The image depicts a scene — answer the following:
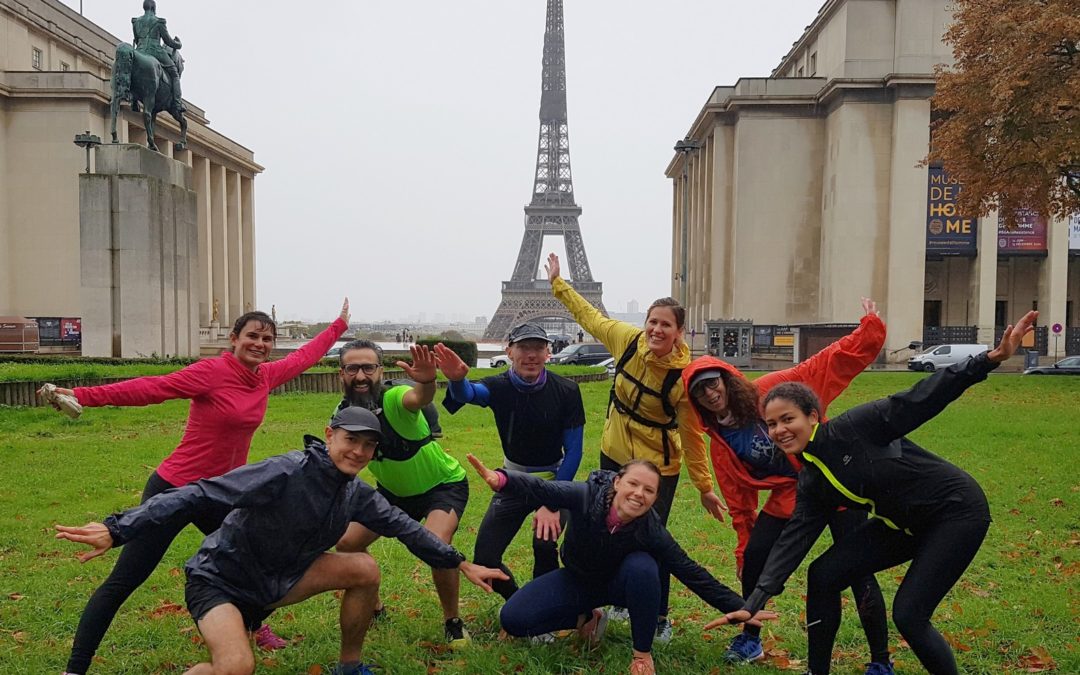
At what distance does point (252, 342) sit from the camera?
4.62 m

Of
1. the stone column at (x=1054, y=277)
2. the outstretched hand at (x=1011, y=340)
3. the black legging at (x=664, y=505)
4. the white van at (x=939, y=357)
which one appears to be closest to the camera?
the outstretched hand at (x=1011, y=340)

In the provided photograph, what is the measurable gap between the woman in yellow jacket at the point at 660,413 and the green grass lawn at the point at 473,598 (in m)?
0.94

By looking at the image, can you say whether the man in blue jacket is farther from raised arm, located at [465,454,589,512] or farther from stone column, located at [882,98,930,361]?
stone column, located at [882,98,930,361]

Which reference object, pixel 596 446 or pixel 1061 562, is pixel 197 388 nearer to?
pixel 1061 562

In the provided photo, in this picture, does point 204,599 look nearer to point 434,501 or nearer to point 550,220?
point 434,501

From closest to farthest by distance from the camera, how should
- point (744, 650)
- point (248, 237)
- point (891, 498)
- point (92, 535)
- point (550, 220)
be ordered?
point (92, 535) → point (891, 498) → point (744, 650) → point (248, 237) → point (550, 220)

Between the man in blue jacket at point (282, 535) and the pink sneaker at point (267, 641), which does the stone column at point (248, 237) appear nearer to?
the pink sneaker at point (267, 641)

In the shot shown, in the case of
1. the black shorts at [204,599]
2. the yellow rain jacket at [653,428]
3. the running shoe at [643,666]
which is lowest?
the running shoe at [643,666]

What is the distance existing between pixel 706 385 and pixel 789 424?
689mm

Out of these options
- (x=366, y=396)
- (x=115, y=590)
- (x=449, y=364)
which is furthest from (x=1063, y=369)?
(x=115, y=590)


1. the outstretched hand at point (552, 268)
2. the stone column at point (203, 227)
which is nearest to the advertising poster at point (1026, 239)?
the outstretched hand at point (552, 268)

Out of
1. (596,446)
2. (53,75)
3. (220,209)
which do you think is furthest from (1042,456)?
(220,209)

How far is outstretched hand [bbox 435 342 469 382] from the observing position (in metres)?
4.45

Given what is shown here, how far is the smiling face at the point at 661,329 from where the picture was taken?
4641 millimetres
